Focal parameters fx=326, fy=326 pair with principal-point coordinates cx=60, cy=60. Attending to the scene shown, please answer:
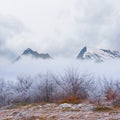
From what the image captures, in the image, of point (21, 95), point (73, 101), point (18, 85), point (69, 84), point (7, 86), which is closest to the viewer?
point (73, 101)

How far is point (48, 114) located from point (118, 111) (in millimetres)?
3256

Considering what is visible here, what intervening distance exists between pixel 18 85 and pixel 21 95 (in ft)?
30.5

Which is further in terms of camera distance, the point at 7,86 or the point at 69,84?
the point at 7,86

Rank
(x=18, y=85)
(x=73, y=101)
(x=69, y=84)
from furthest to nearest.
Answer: (x=18, y=85)
(x=69, y=84)
(x=73, y=101)

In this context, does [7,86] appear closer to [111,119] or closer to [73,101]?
[73,101]

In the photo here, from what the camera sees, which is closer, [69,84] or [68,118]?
[68,118]

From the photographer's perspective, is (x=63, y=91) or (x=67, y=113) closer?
(x=67, y=113)

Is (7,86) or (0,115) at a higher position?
(7,86)

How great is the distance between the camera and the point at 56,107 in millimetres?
16828

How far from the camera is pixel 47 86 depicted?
61.4m

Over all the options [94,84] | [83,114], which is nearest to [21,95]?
[94,84]

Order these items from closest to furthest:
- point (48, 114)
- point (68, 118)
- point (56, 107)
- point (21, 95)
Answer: point (68, 118)
point (48, 114)
point (56, 107)
point (21, 95)

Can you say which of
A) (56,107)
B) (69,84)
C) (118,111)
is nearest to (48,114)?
(56,107)

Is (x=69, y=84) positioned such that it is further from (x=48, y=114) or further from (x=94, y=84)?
(x=48, y=114)
